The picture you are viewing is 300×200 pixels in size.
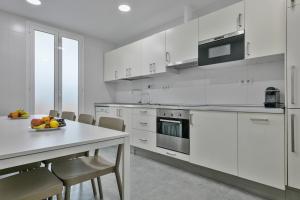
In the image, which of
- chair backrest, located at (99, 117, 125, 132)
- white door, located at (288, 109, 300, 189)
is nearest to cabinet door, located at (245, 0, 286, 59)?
white door, located at (288, 109, 300, 189)

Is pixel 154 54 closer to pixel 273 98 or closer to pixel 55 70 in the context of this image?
pixel 273 98

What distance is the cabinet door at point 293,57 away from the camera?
159 centimetres

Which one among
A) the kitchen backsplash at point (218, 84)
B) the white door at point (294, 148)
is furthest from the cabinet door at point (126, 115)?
the white door at point (294, 148)

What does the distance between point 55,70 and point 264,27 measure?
3.70m

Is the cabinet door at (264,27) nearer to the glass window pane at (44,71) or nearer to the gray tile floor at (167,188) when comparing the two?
the gray tile floor at (167,188)

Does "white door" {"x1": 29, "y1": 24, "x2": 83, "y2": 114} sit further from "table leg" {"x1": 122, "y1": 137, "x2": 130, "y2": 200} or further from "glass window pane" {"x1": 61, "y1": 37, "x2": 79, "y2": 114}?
Result: "table leg" {"x1": 122, "y1": 137, "x2": 130, "y2": 200}

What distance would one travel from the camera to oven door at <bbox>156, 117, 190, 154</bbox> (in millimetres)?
2408

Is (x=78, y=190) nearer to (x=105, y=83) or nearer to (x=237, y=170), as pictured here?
(x=237, y=170)

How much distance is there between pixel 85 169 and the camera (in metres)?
1.36

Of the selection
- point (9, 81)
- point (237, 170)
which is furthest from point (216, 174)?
point (9, 81)

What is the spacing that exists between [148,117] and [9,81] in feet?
8.42

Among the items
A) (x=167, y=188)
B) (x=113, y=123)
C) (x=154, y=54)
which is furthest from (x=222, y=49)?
(x=167, y=188)

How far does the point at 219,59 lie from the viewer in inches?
90.6

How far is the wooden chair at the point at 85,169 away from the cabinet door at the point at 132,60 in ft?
6.74
